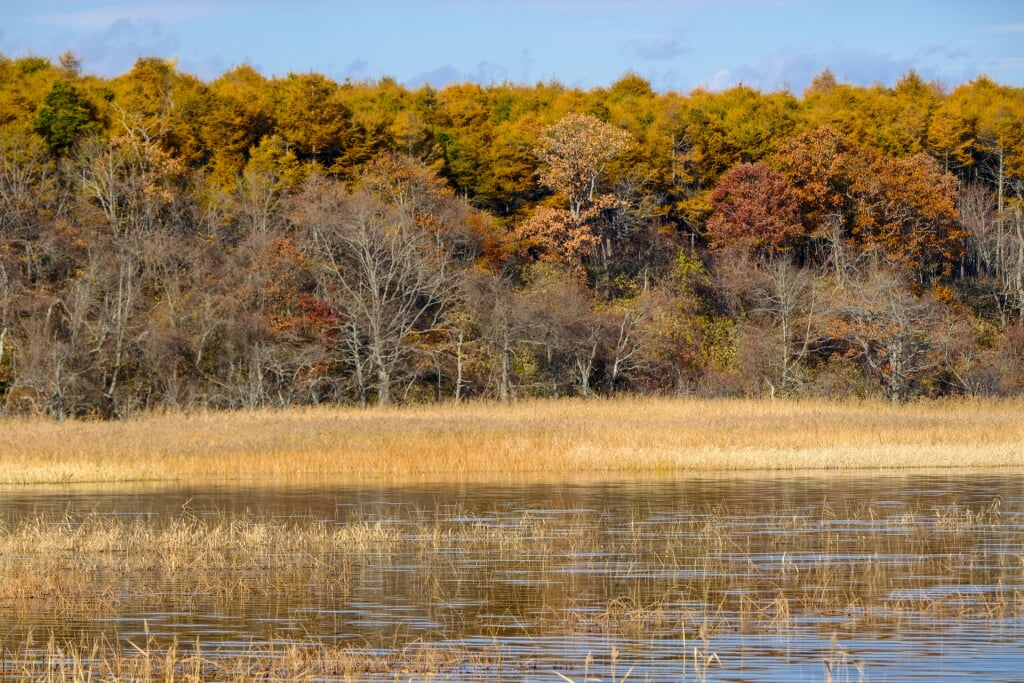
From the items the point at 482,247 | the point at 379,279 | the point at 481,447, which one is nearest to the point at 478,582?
the point at 481,447

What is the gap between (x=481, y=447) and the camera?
39.9 m

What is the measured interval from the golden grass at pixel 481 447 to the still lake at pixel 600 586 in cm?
632

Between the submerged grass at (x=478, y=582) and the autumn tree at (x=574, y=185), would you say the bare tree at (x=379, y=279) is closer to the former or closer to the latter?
the autumn tree at (x=574, y=185)

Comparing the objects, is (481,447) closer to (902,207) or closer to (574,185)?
(574,185)

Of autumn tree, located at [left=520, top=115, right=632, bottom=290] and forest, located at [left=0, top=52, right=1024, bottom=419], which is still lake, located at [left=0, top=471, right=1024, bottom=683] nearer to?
forest, located at [left=0, top=52, right=1024, bottom=419]

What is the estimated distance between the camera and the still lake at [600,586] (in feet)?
48.7

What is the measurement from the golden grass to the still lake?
632 centimetres

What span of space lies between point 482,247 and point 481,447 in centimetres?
3275

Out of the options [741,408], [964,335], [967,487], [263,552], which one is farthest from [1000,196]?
[263,552]

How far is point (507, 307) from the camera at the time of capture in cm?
6372

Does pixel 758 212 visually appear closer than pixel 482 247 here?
No

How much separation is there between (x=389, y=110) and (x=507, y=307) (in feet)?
96.5

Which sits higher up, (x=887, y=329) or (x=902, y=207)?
(x=902, y=207)

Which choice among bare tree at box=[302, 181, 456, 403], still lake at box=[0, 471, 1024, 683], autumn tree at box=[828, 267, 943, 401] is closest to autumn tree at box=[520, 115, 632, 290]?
bare tree at box=[302, 181, 456, 403]
